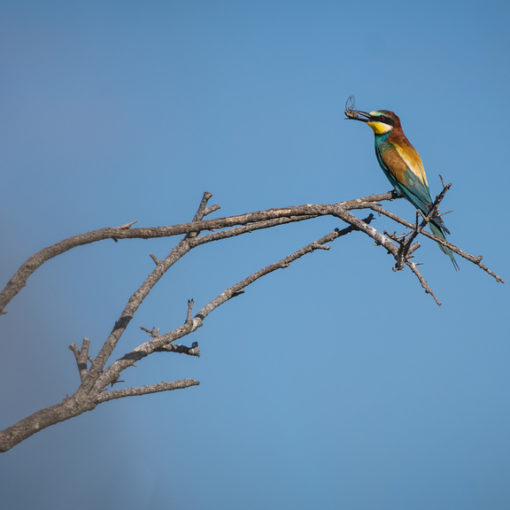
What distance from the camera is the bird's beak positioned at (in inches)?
362

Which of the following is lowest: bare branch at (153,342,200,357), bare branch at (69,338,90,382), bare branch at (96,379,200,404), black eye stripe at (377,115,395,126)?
bare branch at (96,379,200,404)

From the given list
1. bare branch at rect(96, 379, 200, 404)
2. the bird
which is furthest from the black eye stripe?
bare branch at rect(96, 379, 200, 404)

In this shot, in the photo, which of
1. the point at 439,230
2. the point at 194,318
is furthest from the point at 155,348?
the point at 439,230

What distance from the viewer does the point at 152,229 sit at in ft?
12.8

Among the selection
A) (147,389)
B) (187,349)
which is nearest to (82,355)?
(147,389)

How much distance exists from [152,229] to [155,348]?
800 mm

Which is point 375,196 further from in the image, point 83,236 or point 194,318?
point 83,236

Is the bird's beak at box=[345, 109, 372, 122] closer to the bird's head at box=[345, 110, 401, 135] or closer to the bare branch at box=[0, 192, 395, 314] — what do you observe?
the bird's head at box=[345, 110, 401, 135]

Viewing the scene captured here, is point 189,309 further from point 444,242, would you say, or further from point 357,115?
point 357,115

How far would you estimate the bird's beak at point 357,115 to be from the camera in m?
9.20

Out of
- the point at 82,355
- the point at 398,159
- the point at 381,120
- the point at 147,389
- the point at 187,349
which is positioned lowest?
the point at 147,389

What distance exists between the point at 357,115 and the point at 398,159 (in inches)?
35.7

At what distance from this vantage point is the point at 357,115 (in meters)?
9.34

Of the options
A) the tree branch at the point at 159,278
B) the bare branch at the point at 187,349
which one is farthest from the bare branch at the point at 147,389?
the bare branch at the point at 187,349
